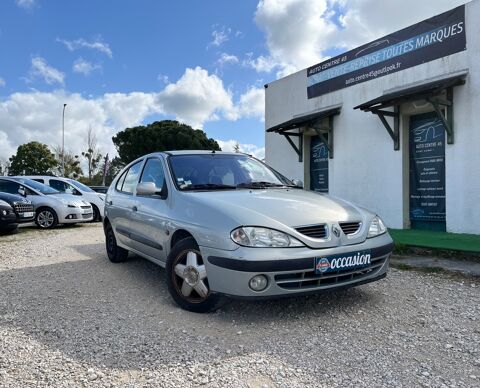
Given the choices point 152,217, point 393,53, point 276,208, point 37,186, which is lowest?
point 152,217

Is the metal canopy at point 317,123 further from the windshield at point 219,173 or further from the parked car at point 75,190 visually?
the parked car at point 75,190

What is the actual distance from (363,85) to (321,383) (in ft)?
28.3

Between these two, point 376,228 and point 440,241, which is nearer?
point 376,228

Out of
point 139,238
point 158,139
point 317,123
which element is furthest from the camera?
point 158,139

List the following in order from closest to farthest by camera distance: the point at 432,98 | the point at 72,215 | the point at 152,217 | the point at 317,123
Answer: the point at 152,217
the point at 432,98
the point at 317,123
the point at 72,215

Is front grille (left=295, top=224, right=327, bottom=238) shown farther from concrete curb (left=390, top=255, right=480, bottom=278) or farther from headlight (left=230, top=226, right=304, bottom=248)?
concrete curb (left=390, top=255, right=480, bottom=278)

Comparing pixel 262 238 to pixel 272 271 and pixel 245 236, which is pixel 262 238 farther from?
pixel 272 271

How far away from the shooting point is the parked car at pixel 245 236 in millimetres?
3242

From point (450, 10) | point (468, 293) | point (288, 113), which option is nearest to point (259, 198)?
point (468, 293)

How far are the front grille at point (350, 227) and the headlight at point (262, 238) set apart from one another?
0.51m

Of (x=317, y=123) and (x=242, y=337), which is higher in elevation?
(x=317, y=123)

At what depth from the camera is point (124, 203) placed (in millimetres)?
5375

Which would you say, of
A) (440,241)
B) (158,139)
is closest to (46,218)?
(440,241)

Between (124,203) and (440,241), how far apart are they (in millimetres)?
4994
